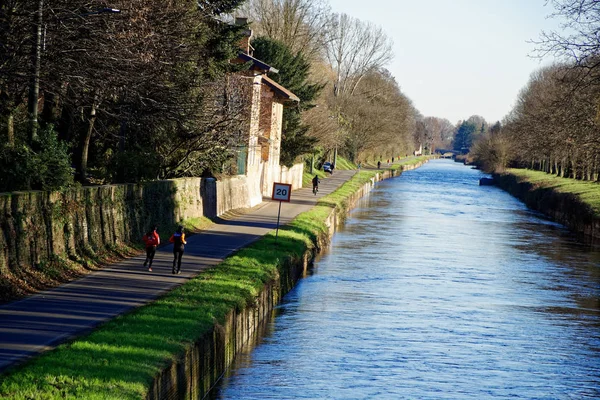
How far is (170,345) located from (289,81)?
52.8 metres

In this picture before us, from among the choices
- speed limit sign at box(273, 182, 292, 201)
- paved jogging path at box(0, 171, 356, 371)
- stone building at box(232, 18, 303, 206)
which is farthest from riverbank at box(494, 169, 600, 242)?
paved jogging path at box(0, 171, 356, 371)

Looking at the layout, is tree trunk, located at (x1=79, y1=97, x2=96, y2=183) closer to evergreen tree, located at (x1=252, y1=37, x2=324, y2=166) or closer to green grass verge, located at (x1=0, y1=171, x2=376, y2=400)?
green grass verge, located at (x1=0, y1=171, x2=376, y2=400)

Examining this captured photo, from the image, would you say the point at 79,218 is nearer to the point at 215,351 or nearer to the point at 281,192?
the point at 215,351

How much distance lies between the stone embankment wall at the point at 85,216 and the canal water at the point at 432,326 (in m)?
4.74

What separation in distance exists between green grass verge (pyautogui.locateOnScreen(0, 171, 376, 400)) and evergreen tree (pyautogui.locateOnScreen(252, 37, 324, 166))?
38.9 meters

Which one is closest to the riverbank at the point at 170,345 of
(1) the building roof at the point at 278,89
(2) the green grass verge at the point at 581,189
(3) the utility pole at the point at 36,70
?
(3) the utility pole at the point at 36,70

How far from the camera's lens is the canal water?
17281 millimetres

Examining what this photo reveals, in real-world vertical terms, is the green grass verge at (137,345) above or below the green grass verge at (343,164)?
below

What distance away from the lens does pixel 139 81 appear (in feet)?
87.8

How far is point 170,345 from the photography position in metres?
13.8

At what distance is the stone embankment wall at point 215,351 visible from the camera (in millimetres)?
12914

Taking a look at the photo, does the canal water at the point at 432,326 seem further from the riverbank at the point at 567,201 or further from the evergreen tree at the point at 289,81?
the evergreen tree at the point at 289,81

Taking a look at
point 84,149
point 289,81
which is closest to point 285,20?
→ point 289,81

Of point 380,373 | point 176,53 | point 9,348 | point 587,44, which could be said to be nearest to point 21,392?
point 9,348
